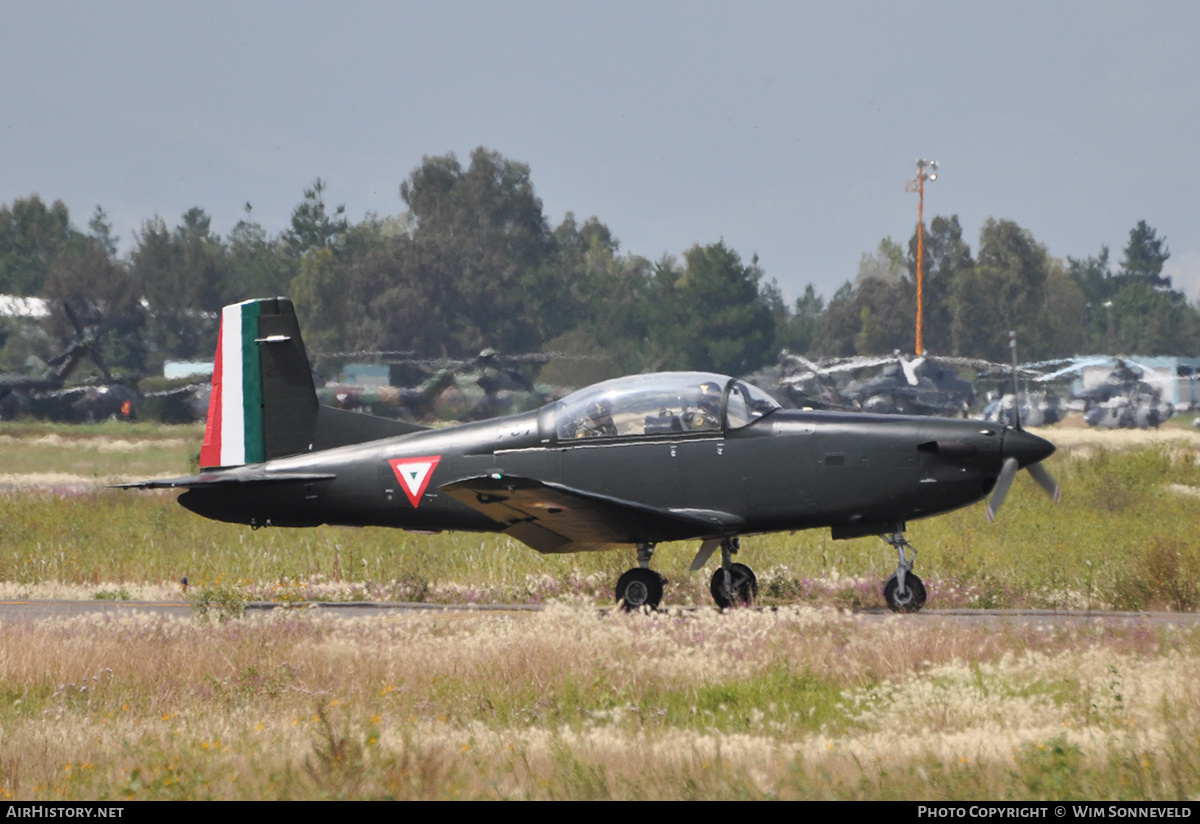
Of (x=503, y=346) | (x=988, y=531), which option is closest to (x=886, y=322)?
(x=503, y=346)

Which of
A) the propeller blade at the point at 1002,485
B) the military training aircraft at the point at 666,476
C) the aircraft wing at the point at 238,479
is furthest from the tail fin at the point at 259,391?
the propeller blade at the point at 1002,485

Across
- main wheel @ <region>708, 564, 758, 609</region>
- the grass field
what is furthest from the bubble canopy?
the grass field

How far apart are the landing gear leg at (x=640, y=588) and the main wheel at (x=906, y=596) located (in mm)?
2078

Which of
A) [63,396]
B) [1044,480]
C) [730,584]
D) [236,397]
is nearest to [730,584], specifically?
[730,584]

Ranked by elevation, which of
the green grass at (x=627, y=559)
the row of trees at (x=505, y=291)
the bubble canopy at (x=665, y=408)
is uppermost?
the row of trees at (x=505, y=291)

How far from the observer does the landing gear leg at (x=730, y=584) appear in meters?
11.9

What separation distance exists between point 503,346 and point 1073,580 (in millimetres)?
71663

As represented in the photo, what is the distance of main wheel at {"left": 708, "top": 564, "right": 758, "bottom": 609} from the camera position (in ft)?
38.9

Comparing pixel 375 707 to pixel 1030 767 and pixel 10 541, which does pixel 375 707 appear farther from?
Answer: pixel 10 541

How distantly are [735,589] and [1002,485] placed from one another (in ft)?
8.87

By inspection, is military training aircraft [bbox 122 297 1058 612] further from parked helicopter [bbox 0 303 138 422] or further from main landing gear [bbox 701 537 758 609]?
parked helicopter [bbox 0 303 138 422]

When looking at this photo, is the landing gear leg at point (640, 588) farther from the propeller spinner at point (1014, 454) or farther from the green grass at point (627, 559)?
the propeller spinner at point (1014, 454)

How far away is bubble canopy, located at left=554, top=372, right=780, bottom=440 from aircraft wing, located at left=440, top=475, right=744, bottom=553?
2.35 feet

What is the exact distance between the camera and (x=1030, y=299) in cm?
10194
